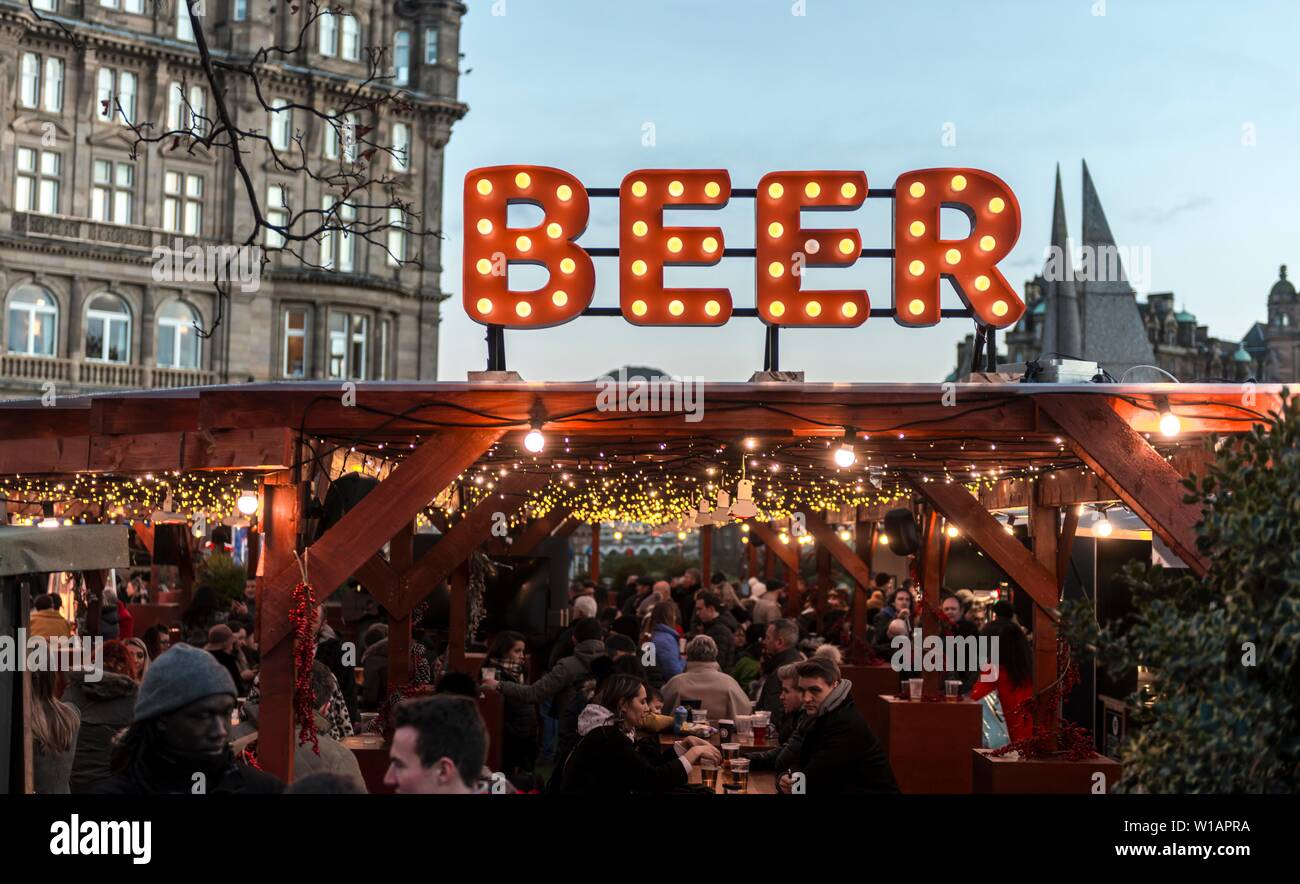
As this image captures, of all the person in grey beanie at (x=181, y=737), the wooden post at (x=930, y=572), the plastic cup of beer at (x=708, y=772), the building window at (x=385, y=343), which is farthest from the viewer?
the building window at (x=385, y=343)

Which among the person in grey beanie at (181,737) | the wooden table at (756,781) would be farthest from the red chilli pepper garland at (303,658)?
the person in grey beanie at (181,737)

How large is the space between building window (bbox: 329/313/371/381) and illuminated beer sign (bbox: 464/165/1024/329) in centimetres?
3385

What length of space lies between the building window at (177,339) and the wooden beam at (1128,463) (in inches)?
1414

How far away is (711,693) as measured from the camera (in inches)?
402

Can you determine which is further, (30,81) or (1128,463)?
(30,81)

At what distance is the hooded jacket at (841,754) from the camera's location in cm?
641

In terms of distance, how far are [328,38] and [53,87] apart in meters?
7.85

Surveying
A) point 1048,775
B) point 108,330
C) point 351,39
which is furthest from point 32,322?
point 1048,775

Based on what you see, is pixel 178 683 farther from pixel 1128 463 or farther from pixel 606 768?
pixel 1128 463

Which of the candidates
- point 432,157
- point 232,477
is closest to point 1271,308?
point 432,157

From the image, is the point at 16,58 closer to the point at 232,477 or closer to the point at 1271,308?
the point at 232,477

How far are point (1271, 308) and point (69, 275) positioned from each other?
8903cm

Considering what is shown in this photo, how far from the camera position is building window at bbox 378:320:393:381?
141 ft

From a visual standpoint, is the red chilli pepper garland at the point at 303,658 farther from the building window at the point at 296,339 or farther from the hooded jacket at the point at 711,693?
the building window at the point at 296,339
